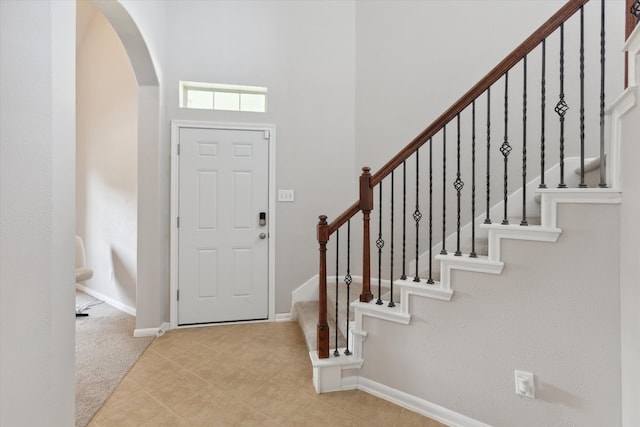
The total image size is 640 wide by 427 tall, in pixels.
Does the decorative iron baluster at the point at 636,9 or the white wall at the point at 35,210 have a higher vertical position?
the decorative iron baluster at the point at 636,9

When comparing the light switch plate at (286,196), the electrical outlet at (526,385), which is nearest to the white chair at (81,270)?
the light switch plate at (286,196)

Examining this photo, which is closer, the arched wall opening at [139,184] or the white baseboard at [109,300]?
the arched wall opening at [139,184]

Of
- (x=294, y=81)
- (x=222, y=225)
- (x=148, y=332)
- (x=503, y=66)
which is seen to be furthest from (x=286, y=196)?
(x=503, y=66)

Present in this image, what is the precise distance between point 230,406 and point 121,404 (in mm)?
690

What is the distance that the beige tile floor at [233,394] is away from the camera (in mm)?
1819

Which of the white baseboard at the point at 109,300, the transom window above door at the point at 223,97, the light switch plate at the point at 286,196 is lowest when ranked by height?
the white baseboard at the point at 109,300

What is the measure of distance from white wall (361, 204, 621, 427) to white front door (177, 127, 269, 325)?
1.88 metres

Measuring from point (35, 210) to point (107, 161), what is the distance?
2.87 meters

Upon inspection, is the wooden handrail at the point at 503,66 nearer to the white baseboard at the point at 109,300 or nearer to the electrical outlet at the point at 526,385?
the electrical outlet at the point at 526,385

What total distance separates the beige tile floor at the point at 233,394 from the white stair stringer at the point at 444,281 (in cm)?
12

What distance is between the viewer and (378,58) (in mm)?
3311

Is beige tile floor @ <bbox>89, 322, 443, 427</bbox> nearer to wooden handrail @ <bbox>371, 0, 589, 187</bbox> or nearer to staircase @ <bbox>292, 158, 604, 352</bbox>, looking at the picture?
staircase @ <bbox>292, 158, 604, 352</bbox>

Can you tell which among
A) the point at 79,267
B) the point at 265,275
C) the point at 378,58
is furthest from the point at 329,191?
the point at 79,267

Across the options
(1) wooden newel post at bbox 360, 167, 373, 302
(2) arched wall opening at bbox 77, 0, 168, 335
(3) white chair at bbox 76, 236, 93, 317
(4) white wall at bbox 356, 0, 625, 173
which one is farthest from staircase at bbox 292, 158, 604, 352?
(3) white chair at bbox 76, 236, 93, 317
